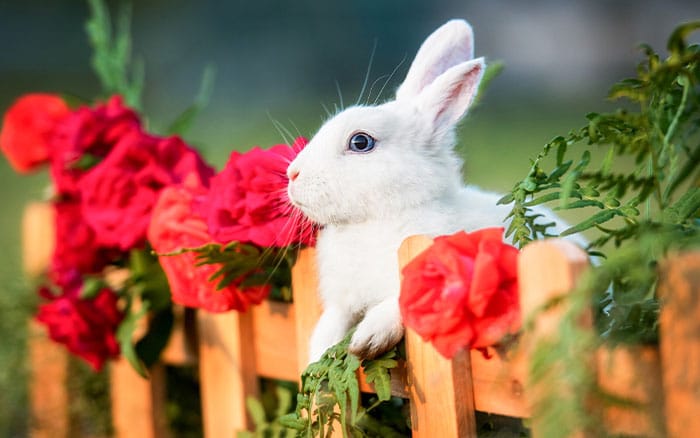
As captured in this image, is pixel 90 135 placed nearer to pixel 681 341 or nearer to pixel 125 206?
pixel 125 206

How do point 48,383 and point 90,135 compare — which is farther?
point 48,383

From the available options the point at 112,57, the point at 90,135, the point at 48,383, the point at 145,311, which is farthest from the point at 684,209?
the point at 48,383

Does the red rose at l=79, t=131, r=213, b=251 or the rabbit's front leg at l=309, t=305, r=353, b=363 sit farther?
the red rose at l=79, t=131, r=213, b=251

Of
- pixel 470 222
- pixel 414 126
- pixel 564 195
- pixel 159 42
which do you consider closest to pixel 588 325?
pixel 564 195

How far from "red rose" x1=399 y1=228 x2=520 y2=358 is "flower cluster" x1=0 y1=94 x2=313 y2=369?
32 centimetres

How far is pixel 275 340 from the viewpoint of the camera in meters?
1.49

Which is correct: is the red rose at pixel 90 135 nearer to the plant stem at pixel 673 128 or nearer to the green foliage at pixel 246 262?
the green foliage at pixel 246 262

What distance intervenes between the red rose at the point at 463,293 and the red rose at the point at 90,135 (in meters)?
0.93

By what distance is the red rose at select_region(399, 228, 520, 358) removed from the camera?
875mm

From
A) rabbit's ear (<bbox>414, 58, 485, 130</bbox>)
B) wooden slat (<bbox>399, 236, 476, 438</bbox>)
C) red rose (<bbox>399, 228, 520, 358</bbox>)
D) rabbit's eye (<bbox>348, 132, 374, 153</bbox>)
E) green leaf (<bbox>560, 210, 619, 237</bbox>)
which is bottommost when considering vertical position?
wooden slat (<bbox>399, 236, 476, 438</bbox>)

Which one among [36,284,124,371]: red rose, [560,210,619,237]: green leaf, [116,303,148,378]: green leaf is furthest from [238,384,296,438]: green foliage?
[560,210,619,237]: green leaf

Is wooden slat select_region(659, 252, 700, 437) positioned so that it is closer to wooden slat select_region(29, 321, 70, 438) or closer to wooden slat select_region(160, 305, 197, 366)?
wooden slat select_region(160, 305, 197, 366)

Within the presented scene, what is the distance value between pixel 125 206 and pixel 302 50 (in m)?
6.00

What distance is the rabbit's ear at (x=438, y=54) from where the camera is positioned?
3.87 ft
